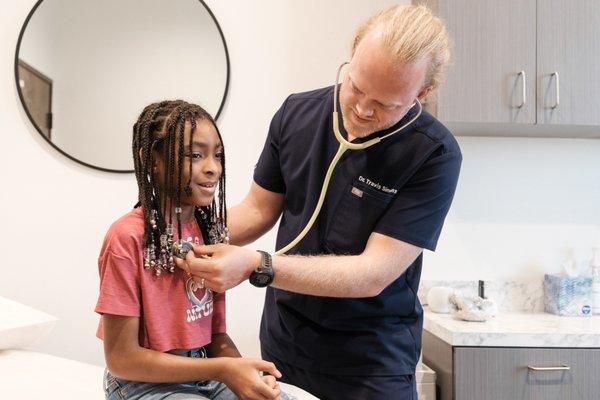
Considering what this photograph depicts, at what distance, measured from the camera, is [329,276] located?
123 cm

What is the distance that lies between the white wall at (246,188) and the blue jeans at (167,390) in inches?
39.7

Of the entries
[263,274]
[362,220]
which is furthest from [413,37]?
[263,274]

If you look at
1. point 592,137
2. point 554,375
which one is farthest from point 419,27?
point 592,137

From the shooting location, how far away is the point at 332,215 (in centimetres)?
138

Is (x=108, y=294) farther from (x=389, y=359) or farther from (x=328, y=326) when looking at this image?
(x=389, y=359)

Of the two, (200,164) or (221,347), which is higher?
(200,164)

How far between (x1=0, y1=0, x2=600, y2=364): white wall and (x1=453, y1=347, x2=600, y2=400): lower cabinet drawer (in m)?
0.53

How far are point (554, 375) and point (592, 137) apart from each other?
991 millimetres

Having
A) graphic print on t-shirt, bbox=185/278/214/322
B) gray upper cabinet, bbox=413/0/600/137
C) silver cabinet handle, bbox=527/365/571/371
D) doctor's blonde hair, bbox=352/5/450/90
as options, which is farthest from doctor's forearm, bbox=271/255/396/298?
gray upper cabinet, bbox=413/0/600/137

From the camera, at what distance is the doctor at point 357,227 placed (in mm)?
1229

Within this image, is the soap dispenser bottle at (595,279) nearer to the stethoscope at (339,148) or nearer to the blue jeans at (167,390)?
the stethoscope at (339,148)

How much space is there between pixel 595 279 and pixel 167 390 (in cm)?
178

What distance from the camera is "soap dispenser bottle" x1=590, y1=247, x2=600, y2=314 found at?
2.26 metres

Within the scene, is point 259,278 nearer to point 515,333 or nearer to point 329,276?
point 329,276
